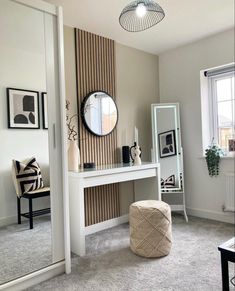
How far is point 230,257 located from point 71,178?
156 cm

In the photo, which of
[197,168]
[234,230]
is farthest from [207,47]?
[234,230]

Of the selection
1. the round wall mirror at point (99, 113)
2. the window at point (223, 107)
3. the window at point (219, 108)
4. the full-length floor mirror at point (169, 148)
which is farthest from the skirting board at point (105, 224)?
the window at point (223, 107)

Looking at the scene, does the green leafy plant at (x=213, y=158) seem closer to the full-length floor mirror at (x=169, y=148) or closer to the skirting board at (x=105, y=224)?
the full-length floor mirror at (x=169, y=148)

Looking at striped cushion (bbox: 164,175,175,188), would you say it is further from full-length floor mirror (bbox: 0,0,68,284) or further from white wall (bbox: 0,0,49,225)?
white wall (bbox: 0,0,49,225)

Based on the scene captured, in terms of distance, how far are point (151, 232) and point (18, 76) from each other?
1.75 meters

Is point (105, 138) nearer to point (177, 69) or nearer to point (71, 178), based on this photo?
point (71, 178)

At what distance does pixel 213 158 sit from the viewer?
3293mm

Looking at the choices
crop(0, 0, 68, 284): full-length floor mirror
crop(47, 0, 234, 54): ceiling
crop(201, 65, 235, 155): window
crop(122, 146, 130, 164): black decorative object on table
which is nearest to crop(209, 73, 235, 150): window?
crop(201, 65, 235, 155): window

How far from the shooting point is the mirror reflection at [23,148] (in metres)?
1.87

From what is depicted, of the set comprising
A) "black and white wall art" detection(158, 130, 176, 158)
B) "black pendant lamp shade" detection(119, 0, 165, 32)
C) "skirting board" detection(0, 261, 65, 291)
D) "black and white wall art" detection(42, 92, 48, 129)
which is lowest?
"skirting board" detection(0, 261, 65, 291)

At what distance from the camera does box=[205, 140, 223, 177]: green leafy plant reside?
3.29 meters

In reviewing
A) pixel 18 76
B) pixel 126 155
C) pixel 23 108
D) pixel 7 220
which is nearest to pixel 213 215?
pixel 126 155

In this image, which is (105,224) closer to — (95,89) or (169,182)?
(169,182)

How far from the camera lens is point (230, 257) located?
5.00 feet
